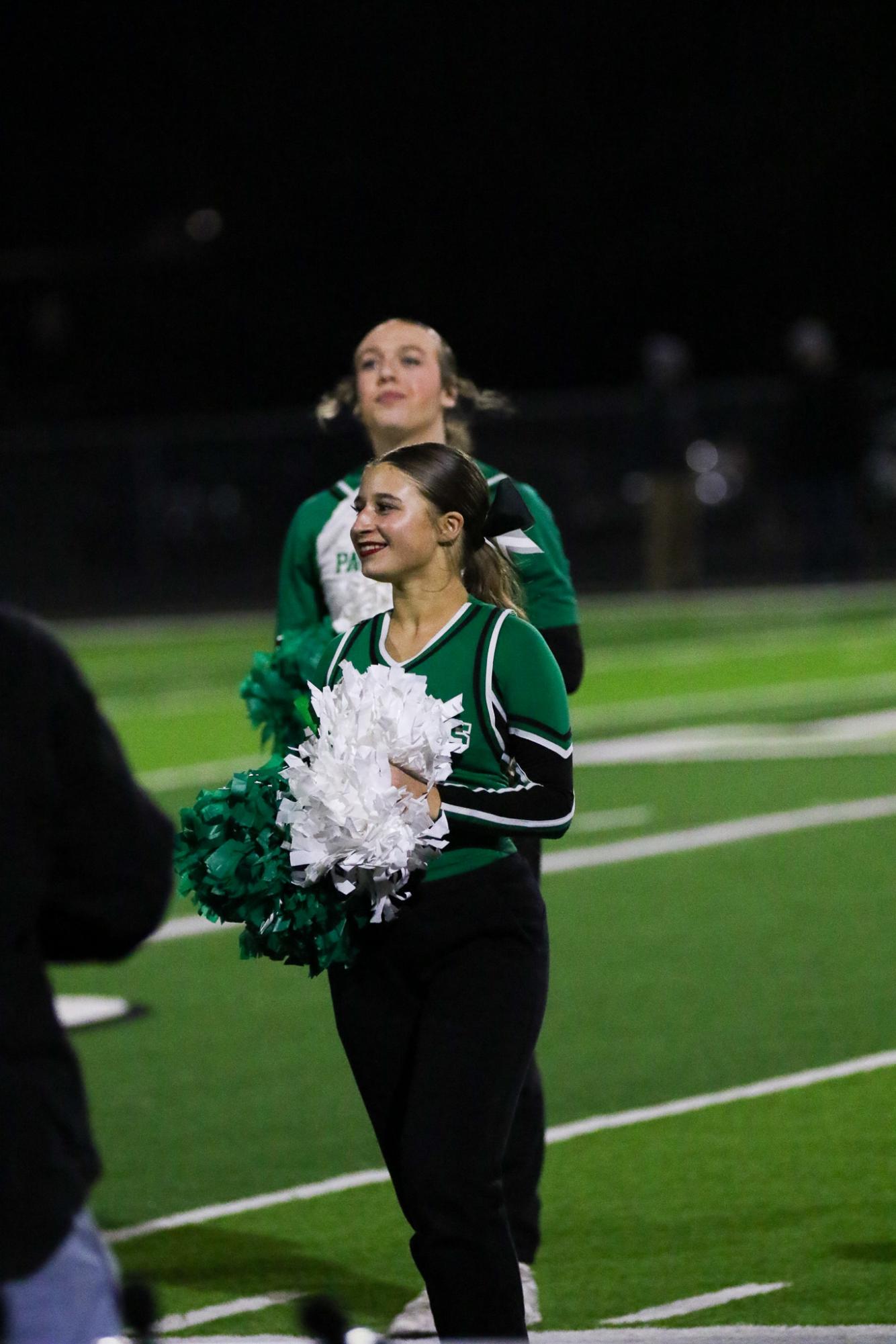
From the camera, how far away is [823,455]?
2806 centimetres

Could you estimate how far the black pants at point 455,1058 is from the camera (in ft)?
14.0

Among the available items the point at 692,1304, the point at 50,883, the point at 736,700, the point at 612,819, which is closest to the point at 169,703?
the point at 736,700

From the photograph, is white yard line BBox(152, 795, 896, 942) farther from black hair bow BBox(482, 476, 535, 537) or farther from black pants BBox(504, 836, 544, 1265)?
black hair bow BBox(482, 476, 535, 537)

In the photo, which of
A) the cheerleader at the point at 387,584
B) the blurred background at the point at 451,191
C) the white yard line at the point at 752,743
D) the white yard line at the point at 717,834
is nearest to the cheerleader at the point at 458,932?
the cheerleader at the point at 387,584

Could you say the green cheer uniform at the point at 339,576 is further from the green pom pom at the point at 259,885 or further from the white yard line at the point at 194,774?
the white yard line at the point at 194,774

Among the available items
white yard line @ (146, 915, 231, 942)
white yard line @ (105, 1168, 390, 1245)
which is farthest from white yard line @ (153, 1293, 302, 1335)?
white yard line @ (146, 915, 231, 942)

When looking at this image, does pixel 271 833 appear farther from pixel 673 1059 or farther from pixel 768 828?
pixel 768 828

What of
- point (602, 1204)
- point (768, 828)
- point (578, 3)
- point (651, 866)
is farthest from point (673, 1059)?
point (578, 3)

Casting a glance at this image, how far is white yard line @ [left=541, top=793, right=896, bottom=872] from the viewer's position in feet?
38.9

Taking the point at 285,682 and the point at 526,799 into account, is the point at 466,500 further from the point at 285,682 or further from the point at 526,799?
the point at 285,682

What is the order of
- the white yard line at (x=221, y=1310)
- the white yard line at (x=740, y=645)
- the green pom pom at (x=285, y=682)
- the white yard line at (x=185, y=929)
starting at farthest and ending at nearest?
the white yard line at (x=740, y=645), the white yard line at (x=185, y=929), the green pom pom at (x=285, y=682), the white yard line at (x=221, y=1310)

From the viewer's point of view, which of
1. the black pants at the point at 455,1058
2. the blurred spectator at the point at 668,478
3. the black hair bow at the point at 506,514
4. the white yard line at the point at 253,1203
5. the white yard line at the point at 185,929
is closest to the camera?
the black pants at the point at 455,1058

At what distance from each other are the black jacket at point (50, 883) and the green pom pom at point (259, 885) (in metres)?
1.31

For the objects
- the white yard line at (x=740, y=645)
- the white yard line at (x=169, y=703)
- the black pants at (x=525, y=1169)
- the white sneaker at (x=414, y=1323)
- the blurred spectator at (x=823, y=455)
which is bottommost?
the white sneaker at (x=414, y=1323)
